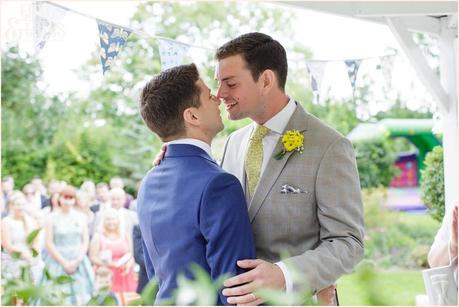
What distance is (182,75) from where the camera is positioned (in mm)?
2180

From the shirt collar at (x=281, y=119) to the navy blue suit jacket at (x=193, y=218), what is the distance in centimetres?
40

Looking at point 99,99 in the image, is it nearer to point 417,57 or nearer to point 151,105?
point 417,57

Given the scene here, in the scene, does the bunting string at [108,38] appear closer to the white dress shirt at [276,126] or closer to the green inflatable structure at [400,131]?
the white dress shirt at [276,126]

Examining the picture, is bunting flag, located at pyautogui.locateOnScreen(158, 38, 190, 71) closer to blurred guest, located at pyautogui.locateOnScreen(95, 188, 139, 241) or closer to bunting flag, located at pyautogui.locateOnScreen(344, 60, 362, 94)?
bunting flag, located at pyautogui.locateOnScreen(344, 60, 362, 94)

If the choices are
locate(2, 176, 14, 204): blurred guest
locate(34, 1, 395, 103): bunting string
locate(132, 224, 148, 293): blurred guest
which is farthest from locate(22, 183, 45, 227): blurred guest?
locate(34, 1, 395, 103): bunting string

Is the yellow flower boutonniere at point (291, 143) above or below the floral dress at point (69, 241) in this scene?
above

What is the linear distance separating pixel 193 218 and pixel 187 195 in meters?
0.06

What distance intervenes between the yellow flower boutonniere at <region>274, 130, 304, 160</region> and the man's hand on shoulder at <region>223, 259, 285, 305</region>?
1.36 feet

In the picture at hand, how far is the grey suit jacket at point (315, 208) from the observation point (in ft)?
7.38

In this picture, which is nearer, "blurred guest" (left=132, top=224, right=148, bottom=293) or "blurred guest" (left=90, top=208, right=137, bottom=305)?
"blurred guest" (left=132, top=224, right=148, bottom=293)

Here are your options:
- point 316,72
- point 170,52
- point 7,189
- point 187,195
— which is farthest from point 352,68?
point 187,195

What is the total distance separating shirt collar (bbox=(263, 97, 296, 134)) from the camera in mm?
2496

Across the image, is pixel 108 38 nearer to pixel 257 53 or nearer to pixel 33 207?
pixel 257 53

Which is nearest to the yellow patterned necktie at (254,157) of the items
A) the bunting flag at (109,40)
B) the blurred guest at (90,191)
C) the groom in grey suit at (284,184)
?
the groom in grey suit at (284,184)
